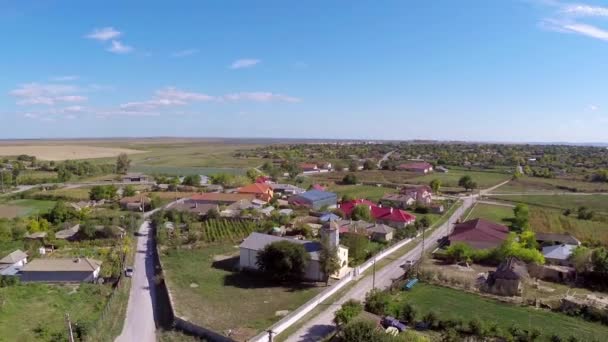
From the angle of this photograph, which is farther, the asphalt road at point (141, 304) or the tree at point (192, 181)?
the tree at point (192, 181)

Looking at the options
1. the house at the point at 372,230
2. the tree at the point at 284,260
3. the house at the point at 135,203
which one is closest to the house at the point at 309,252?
the tree at the point at 284,260

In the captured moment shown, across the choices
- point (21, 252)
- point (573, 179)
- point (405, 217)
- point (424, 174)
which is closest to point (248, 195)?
point (405, 217)

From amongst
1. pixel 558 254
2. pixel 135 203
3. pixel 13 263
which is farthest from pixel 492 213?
pixel 13 263

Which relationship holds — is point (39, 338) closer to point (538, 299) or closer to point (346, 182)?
point (538, 299)

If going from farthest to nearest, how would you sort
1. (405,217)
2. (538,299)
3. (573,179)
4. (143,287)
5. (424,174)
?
(424,174), (573,179), (405,217), (143,287), (538,299)

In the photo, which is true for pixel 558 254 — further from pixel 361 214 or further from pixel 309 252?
pixel 309 252

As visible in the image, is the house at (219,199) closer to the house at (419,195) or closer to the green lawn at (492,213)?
the house at (419,195)

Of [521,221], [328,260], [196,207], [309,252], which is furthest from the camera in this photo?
[196,207]
